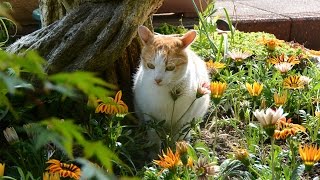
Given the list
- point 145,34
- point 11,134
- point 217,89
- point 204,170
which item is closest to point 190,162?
point 204,170

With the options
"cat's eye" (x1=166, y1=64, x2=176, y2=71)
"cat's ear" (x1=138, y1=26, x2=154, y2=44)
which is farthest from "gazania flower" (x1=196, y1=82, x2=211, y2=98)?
"cat's ear" (x1=138, y1=26, x2=154, y2=44)

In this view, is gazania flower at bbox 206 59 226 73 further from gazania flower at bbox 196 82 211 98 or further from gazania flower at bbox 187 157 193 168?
gazania flower at bbox 187 157 193 168

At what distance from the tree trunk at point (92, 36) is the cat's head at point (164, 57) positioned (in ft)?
0.28

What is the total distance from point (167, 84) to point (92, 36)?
15.6 inches

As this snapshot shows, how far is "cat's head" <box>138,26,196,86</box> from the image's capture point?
96.3 inches

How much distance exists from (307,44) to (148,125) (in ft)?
9.91

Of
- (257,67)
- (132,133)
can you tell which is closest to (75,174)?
(132,133)

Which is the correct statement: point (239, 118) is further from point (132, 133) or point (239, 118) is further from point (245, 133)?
point (132, 133)

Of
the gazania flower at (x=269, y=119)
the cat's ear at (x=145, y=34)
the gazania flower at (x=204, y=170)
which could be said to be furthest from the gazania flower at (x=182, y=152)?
the cat's ear at (x=145, y=34)

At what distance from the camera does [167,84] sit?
2480mm

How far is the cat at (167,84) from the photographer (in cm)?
246

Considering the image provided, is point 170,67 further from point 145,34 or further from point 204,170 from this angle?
point 204,170

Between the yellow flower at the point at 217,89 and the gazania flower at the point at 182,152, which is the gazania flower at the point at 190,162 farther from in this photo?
the yellow flower at the point at 217,89

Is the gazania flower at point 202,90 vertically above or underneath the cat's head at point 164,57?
underneath
